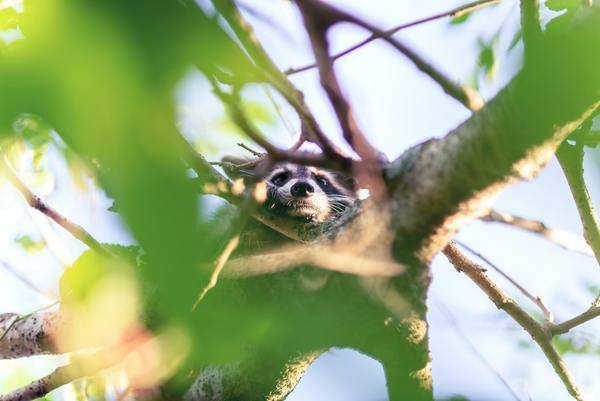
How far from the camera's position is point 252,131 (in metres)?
0.82

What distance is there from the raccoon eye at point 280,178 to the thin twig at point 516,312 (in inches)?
85.3

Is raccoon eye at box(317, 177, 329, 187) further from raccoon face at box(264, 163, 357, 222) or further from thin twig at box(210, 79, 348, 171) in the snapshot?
thin twig at box(210, 79, 348, 171)

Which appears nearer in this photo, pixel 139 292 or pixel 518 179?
pixel 518 179

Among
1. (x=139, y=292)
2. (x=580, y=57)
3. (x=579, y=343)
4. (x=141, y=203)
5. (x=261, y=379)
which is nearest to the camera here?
(x=141, y=203)

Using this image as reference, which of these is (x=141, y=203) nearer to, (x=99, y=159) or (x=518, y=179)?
(x=99, y=159)

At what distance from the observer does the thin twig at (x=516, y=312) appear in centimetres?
231

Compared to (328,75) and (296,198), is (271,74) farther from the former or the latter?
(296,198)

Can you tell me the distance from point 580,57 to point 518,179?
1.30 ft

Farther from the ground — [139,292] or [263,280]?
[263,280]

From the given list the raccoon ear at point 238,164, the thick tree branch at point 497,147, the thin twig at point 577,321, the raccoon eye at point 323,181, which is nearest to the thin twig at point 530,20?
the thick tree branch at point 497,147

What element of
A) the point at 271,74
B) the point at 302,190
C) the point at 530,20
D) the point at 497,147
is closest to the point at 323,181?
the point at 302,190

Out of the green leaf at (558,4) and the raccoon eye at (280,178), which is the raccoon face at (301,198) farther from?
the green leaf at (558,4)

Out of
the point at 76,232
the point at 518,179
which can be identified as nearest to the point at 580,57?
the point at 518,179

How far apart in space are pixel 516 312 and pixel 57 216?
1.83 metres
